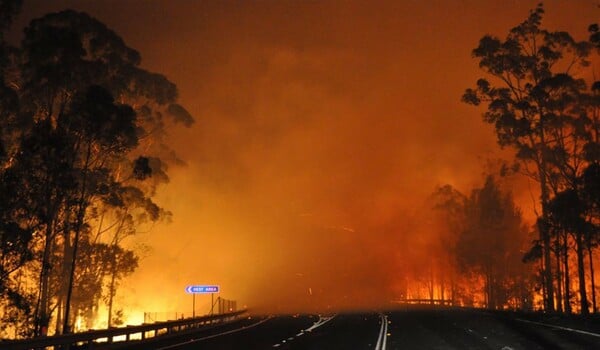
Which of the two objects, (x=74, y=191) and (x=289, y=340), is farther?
(x=74, y=191)

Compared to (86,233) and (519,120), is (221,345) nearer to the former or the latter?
(86,233)

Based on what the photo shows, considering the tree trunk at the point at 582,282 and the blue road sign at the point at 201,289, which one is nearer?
the blue road sign at the point at 201,289

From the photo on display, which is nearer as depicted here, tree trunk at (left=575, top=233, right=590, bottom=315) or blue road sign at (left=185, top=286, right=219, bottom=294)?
blue road sign at (left=185, top=286, right=219, bottom=294)

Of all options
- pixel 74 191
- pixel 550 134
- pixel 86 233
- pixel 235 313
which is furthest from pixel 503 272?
pixel 74 191

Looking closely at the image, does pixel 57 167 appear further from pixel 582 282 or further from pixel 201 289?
pixel 582 282

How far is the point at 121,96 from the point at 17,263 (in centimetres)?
1862

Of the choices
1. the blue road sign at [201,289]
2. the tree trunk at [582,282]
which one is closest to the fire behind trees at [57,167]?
the blue road sign at [201,289]

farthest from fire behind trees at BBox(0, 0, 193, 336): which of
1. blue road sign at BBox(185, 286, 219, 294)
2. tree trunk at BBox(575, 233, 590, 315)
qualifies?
tree trunk at BBox(575, 233, 590, 315)

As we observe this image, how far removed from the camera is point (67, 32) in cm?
3609

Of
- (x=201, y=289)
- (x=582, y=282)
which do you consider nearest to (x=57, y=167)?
(x=201, y=289)

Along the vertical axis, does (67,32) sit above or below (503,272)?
above

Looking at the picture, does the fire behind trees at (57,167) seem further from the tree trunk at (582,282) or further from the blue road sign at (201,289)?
the tree trunk at (582,282)

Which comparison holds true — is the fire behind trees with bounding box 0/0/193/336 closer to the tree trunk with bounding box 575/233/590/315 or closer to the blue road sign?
the blue road sign

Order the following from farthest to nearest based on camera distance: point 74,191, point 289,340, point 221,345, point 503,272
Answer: point 503,272
point 74,191
point 289,340
point 221,345
